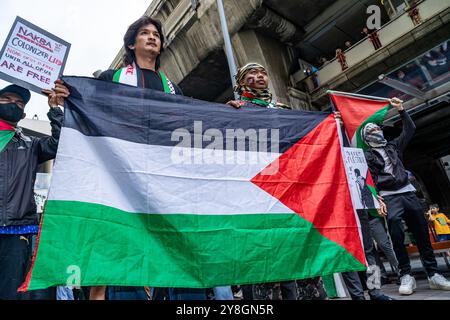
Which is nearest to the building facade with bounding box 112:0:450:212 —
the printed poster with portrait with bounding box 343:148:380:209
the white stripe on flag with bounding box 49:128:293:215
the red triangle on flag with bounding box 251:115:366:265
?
the printed poster with portrait with bounding box 343:148:380:209

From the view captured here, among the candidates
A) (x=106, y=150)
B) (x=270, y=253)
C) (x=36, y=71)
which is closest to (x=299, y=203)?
(x=270, y=253)

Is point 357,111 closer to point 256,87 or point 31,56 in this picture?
point 256,87

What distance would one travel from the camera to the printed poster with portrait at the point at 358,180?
259 centimetres

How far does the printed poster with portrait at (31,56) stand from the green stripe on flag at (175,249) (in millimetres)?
1399

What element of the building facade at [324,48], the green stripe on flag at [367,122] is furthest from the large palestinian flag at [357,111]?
the building facade at [324,48]

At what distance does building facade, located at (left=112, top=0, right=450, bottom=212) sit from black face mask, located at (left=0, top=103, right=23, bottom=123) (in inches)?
296

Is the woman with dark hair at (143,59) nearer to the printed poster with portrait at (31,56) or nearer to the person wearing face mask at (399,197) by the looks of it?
the printed poster with portrait at (31,56)

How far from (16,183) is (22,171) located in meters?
0.11

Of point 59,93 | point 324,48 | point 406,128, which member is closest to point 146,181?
point 59,93

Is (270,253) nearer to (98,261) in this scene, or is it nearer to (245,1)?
(98,261)

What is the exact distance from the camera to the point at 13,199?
82.4 inches

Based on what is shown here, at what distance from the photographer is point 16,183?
2172mm

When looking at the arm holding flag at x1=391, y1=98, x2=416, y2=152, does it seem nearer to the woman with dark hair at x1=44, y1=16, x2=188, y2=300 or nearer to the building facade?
the woman with dark hair at x1=44, y1=16, x2=188, y2=300

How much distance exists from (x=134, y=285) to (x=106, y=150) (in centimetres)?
84
